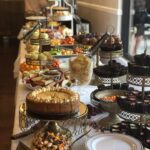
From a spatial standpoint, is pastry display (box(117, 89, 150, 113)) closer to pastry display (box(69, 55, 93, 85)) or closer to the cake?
the cake

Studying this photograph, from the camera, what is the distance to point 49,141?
38.3 inches

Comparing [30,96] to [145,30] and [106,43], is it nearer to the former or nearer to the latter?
[106,43]

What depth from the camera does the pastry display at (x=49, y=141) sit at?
0.97 metres

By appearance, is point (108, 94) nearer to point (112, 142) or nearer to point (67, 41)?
point (112, 142)

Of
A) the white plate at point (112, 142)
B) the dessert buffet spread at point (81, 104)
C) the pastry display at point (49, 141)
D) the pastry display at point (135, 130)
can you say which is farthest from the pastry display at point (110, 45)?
the pastry display at point (49, 141)

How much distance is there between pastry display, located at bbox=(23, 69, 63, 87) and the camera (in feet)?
5.51

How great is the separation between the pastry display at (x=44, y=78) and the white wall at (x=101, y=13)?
1.54 meters

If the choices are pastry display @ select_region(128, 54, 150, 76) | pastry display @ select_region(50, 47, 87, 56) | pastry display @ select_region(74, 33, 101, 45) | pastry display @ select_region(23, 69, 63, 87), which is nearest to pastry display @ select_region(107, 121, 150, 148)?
pastry display @ select_region(128, 54, 150, 76)

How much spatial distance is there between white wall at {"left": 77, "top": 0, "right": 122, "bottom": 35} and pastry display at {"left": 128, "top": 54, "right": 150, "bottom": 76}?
6.47ft

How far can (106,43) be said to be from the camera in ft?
6.03

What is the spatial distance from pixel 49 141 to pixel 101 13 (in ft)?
9.42

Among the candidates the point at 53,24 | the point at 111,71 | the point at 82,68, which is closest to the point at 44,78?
the point at 82,68

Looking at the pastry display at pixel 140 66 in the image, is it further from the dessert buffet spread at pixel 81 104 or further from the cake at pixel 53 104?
the cake at pixel 53 104

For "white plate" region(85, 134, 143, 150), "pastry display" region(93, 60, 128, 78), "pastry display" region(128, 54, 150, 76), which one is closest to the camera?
"white plate" region(85, 134, 143, 150)
